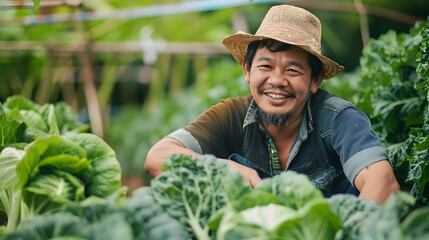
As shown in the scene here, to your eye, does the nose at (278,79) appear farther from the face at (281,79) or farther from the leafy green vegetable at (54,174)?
the leafy green vegetable at (54,174)

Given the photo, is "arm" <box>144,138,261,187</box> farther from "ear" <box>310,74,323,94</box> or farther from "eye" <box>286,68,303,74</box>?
"ear" <box>310,74,323,94</box>

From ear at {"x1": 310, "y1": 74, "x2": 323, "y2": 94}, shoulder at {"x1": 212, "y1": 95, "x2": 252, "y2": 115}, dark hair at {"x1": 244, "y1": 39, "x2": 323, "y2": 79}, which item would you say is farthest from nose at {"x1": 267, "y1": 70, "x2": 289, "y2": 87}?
shoulder at {"x1": 212, "y1": 95, "x2": 252, "y2": 115}

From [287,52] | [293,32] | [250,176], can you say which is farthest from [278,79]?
[250,176]

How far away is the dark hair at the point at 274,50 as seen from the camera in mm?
2822

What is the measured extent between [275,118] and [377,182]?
72 centimetres

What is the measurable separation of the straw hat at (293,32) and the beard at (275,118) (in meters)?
0.35

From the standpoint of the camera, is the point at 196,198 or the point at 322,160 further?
the point at 322,160

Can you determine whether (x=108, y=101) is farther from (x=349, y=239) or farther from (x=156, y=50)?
(x=349, y=239)

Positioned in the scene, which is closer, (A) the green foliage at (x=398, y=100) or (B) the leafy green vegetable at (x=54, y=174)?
(B) the leafy green vegetable at (x=54, y=174)

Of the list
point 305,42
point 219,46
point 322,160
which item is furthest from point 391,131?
point 219,46

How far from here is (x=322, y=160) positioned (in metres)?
2.91

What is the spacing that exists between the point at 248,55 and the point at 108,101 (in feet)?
22.1

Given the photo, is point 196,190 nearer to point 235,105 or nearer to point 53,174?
point 53,174

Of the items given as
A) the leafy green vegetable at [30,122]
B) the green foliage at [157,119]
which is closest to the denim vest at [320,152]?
the leafy green vegetable at [30,122]
